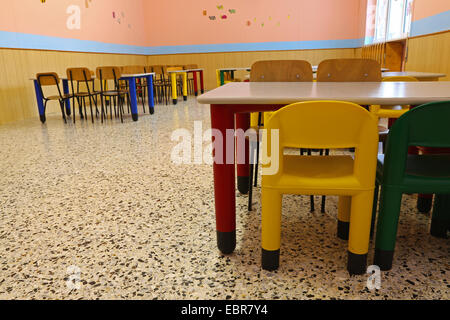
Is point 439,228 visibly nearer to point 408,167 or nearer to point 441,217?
point 441,217

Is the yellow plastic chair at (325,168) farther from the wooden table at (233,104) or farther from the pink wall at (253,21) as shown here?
the pink wall at (253,21)

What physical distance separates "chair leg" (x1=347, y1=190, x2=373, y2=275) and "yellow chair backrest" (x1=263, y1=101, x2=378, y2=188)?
0.25 ft

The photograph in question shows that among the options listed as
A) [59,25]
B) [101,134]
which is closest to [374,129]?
[101,134]

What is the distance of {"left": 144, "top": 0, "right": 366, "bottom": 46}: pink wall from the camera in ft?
30.6

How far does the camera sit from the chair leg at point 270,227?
1.26 metres

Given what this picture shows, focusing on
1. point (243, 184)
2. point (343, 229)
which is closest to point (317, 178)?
point (343, 229)

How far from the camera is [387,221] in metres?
1.25

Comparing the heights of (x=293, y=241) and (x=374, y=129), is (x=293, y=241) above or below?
below

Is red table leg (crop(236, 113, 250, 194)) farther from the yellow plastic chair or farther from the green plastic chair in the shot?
the green plastic chair

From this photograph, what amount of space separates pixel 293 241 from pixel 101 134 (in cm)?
327

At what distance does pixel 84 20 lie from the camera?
22.7 ft

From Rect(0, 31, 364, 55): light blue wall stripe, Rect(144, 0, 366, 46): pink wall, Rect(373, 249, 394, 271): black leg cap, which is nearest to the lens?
Rect(373, 249, 394, 271): black leg cap

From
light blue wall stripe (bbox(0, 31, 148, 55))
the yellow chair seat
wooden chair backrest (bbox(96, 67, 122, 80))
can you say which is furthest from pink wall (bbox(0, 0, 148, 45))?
the yellow chair seat
